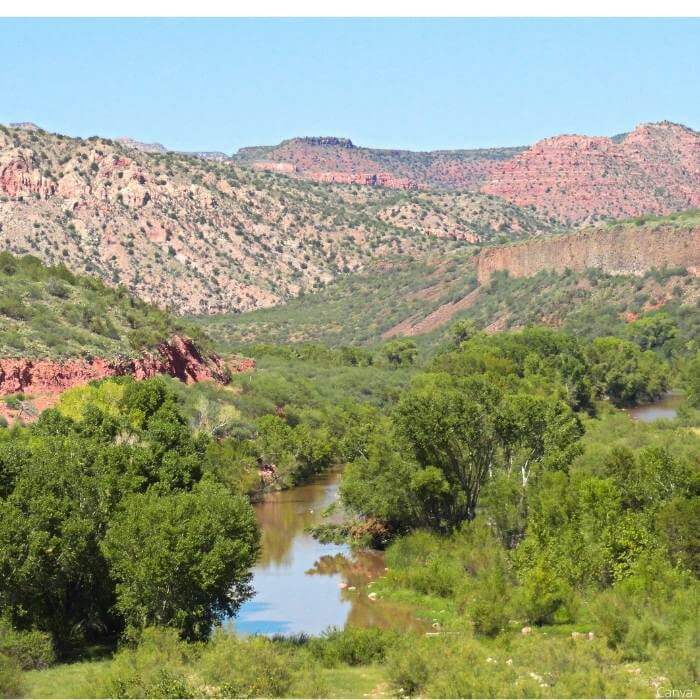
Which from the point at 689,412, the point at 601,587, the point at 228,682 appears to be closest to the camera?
the point at 228,682

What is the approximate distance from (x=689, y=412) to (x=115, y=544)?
171 ft

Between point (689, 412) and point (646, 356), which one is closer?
point (689, 412)

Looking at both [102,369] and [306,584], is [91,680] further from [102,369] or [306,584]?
[102,369]

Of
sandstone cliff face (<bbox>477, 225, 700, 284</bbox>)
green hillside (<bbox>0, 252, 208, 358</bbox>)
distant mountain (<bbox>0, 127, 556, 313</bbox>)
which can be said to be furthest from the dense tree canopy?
distant mountain (<bbox>0, 127, 556, 313</bbox>)

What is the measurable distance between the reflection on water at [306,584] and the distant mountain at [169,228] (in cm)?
10016

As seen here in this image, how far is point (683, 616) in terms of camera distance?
3284 cm

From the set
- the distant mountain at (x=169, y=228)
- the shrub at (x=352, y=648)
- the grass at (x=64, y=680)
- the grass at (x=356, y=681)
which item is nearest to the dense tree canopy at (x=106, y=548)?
the grass at (x=64, y=680)

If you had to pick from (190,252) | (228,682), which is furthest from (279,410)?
(190,252)

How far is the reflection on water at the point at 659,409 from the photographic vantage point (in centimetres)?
8881

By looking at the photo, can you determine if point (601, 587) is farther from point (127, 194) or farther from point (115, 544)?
point (127, 194)

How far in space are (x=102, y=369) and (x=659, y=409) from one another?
4269cm

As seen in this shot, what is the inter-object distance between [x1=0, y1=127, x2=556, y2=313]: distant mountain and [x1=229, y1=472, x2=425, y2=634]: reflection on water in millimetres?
100165

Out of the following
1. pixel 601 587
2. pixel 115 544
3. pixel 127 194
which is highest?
pixel 127 194

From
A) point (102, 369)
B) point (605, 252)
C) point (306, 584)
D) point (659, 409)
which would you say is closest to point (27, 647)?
point (306, 584)
